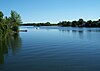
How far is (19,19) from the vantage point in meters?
124

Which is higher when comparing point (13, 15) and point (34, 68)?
point (13, 15)

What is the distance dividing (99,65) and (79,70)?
12.3 ft

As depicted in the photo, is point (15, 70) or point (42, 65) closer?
point (15, 70)

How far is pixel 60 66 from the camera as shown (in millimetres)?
25188

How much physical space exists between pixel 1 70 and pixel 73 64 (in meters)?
9.47

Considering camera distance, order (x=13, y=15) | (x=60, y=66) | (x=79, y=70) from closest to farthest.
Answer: (x=79, y=70) < (x=60, y=66) < (x=13, y=15)

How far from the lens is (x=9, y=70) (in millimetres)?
23500

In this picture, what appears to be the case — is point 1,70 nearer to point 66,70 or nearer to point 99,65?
point 66,70

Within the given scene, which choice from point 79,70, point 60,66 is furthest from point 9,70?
point 79,70

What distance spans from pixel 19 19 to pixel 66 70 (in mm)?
104252

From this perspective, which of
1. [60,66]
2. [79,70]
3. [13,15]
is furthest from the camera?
[13,15]

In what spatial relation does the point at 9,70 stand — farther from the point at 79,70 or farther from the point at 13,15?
the point at 13,15

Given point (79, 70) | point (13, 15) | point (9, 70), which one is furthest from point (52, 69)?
point (13, 15)

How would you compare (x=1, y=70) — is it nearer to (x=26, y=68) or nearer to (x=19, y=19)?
(x=26, y=68)
